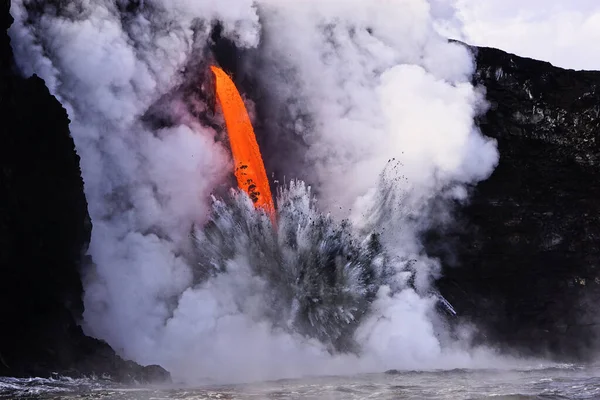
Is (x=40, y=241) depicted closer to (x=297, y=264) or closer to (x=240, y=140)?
(x=297, y=264)

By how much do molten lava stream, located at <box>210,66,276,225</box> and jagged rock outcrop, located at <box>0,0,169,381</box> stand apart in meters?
11.5

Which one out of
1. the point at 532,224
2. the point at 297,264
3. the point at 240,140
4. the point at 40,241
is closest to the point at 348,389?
the point at 297,264

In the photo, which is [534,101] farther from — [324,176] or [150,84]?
[150,84]

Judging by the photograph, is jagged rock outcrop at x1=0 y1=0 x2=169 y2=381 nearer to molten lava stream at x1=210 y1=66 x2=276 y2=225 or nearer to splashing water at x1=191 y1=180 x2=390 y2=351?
splashing water at x1=191 y1=180 x2=390 y2=351

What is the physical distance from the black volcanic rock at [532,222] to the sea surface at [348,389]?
14157 mm

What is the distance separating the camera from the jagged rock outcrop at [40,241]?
26109mm

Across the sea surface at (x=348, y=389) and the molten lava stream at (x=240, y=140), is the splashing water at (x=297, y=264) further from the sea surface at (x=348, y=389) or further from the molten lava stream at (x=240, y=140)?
the sea surface at (x=348, y=389)

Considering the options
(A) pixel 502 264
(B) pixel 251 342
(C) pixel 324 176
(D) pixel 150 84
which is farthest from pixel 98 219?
(A) pixel 502 264

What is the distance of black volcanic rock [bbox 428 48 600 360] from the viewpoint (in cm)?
4625

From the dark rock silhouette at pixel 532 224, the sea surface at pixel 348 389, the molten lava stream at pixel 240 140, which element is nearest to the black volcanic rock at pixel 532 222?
the dark rock silhouette at pixel 532 224

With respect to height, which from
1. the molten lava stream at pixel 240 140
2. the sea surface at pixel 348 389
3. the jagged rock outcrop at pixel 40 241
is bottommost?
the sea surface at pixel 348 389

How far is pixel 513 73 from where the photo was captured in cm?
4631

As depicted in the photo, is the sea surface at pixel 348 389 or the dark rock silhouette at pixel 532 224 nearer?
the sea surface at pixel 348 389

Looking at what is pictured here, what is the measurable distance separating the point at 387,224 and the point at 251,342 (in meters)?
11.0
